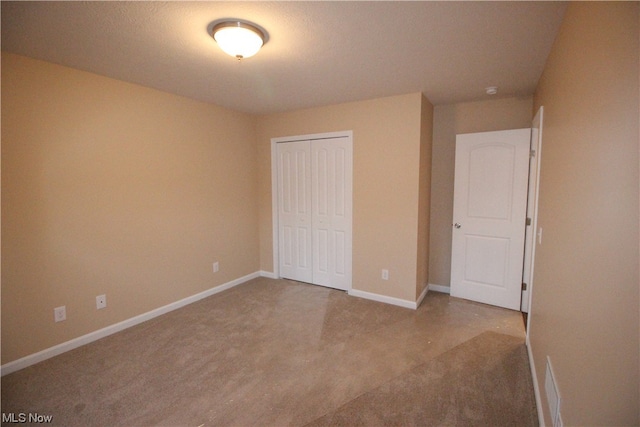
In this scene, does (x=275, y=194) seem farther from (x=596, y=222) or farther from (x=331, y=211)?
(x=596, y=222)

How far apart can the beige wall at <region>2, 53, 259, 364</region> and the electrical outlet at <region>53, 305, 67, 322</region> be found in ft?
0.09

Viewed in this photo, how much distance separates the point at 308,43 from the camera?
2.00m

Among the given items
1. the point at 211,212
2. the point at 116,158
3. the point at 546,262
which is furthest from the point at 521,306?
the point at 116,158

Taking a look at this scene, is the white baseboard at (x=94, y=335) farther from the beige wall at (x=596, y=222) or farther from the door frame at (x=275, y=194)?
the beige wall at (x=596, y=222)

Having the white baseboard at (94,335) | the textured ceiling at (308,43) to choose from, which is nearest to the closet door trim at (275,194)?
the white baseboard at (94,335)

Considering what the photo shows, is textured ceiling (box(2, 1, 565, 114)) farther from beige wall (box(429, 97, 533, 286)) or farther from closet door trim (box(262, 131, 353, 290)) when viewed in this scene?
closet door trim (box(262, 131, 353, 290))

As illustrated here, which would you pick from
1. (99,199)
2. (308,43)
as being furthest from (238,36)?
(99,199)

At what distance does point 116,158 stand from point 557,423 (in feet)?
11.7

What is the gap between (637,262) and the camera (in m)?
0.77

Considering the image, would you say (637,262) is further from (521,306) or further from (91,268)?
(91,268)

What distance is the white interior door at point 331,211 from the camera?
368cm

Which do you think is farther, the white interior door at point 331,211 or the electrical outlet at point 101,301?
the white interior door at point 331,211

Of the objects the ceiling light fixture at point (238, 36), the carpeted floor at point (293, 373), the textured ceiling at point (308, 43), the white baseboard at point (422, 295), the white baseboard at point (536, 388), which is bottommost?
the carpeted floor at point (293, 373)

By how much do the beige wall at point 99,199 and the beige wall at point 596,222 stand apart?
10.9 ft
